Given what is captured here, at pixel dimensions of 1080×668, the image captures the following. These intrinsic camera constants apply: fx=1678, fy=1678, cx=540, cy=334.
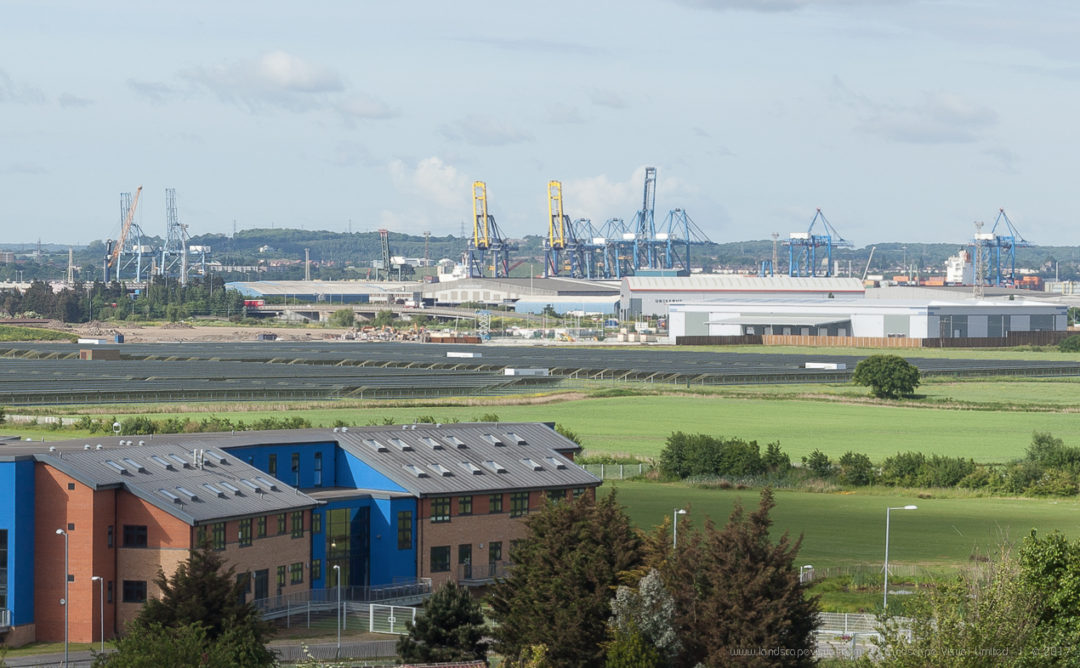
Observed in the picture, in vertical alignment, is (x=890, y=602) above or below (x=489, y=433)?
below

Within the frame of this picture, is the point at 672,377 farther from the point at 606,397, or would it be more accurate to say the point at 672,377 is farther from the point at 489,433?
the point at 489,433

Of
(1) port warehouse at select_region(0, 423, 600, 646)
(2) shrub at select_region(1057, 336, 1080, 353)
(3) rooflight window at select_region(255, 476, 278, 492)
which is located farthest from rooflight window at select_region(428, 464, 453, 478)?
(2) shrub at select_region(1057, 336, 1080, 353)

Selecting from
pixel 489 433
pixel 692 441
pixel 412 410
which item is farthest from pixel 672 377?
pixel 489 433

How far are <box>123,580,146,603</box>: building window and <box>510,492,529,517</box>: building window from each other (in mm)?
10345

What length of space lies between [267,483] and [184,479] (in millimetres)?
2220

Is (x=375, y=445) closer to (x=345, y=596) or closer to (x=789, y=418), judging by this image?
(x=345, y=596)

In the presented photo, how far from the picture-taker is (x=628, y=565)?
30453mm

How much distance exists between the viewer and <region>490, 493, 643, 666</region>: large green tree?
29031 mm

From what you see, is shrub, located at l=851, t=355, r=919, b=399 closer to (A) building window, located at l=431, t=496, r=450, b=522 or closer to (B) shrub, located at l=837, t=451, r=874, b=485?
(B) shrub, located at l=837, t=451, r=874, b=485

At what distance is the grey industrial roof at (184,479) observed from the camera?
34.9 m

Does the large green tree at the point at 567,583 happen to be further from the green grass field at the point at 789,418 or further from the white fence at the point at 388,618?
the green grass field at the point at 789,418

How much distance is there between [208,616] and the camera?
2864cm

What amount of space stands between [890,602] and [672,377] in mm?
67227

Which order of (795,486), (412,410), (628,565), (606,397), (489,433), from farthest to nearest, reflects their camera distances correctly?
1. (606,397)
2. (412,410)
3. (795,486)
4. (489,433)
5. (628,565)
